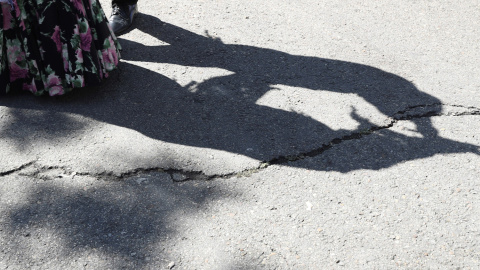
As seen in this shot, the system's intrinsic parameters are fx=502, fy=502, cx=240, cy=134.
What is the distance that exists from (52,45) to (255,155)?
5.21 feet

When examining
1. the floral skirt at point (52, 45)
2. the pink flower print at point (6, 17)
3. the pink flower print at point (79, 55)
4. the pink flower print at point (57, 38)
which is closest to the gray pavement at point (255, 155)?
the floral skirt at point (52, 45)

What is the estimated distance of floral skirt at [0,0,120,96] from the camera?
3.33 meters

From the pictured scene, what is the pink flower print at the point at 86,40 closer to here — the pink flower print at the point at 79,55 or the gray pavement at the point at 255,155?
the pink flower print at the point at 79,55

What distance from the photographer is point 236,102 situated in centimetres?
357

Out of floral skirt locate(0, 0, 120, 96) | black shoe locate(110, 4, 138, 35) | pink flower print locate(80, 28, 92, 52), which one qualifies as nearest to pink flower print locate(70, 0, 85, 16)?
floral skirt locate(0, 0, 120, 96)

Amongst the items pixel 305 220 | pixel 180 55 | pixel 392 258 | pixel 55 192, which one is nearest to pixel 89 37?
pixel 180 55

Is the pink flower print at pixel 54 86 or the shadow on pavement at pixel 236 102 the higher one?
the pink flower print at pixel 54 86

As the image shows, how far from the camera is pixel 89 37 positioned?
11.4 feet

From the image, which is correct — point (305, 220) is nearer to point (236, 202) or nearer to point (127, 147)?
point (236, 202)

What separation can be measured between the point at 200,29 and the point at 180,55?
0.52m

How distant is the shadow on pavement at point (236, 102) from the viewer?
10.4 feet

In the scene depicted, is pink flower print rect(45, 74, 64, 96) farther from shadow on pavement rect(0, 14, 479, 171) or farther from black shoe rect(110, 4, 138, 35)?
black shoe rect(110, 4, 138, 35)

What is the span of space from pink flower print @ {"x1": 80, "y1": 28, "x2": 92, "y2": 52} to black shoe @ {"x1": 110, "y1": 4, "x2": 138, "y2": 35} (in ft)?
3.30

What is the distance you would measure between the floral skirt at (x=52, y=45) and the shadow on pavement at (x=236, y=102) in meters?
0.13
